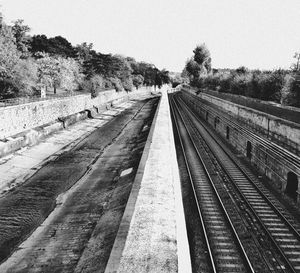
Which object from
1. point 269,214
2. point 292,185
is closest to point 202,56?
point 292,185

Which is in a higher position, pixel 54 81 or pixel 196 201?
pixel 54 81

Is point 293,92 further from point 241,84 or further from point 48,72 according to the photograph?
point 48,72

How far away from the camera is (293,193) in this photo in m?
12.6

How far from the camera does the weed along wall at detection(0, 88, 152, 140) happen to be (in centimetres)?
2308

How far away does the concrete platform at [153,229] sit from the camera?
270 inches

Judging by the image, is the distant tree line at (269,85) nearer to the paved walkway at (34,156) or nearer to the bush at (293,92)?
the bush at (293,92)

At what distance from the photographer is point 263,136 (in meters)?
17.5

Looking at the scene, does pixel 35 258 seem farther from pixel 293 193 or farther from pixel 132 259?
pixel 293 193

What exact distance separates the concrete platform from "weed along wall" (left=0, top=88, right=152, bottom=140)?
13.7 m

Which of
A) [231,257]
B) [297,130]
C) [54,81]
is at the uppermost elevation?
[54,81]

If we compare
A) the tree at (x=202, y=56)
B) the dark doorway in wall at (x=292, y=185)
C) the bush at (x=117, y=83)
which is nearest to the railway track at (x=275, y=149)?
the dark doorway in wall at (x=292, y=185)

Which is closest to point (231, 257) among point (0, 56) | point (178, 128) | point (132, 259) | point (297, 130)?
point (132, 259)

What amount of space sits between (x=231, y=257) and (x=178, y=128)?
2217 cm

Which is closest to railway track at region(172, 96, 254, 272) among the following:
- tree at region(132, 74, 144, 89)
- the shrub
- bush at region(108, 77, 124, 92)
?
bush at region(108, 77, 124, 92)
